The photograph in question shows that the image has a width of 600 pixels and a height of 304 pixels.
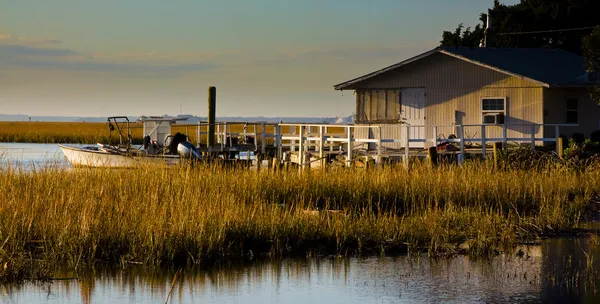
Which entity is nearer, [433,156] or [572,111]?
[433,156]

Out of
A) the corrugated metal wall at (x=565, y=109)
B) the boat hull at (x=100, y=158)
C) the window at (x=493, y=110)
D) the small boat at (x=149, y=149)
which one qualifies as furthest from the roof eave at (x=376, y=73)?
the boat hull at (x=100, y=158)

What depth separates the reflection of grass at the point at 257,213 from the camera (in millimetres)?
14438

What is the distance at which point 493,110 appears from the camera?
1398 inches

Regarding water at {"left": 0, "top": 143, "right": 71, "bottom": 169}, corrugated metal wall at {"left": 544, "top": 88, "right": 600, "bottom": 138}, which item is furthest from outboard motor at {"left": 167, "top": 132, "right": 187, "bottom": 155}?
corrugated metal wall at {"left": 544, "top": 88, "right": 600, "bottom": 138}

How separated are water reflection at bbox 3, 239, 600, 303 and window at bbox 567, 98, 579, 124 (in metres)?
21.1

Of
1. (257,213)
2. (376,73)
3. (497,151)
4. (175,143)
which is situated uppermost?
(376,73)

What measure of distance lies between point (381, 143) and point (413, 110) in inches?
241

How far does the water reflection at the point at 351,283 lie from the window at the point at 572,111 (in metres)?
21.1

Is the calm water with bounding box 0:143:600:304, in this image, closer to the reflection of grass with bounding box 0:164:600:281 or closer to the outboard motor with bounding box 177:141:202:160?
the reflection of grass with bounding box 0:164:600:281

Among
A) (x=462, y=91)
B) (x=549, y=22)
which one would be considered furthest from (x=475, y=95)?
(x=549, y=22)

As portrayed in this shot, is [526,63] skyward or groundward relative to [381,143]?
skyward

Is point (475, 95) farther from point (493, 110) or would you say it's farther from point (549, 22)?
point (549, 22)

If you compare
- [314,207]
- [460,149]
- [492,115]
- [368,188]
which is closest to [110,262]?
[314,207]

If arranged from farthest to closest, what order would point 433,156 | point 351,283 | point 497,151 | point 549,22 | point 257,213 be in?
point 549,22
point 497,151
point 433,156
point 257,213
point 351,283
